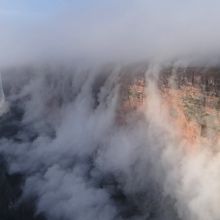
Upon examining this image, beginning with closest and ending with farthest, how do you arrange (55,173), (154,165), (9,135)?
(154,165), (55,173), (9,135)

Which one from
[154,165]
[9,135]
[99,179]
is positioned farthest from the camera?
[9,135]

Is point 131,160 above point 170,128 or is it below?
below

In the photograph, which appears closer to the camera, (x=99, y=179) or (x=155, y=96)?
(x=155, y=96)

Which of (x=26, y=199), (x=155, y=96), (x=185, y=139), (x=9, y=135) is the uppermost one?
(x=155, y=96)

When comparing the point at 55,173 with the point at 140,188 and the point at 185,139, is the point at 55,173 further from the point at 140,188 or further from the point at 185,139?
the point at 185,139

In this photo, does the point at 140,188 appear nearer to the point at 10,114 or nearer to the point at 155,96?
the point at 155,96

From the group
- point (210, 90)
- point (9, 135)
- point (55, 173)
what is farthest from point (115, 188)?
point (9, 135)

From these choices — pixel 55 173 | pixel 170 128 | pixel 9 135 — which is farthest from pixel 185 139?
pixel 9 135
